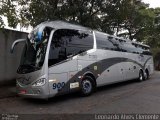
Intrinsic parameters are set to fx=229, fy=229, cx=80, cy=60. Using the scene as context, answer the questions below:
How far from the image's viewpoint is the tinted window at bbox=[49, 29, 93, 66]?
881 cm

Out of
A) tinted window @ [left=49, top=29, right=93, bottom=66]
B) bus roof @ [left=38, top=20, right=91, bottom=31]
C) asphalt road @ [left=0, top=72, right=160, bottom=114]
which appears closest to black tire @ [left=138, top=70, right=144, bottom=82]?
asphalt road @ [left=0, top=72, right=160, bottom=114]

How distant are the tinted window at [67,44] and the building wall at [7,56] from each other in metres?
4.29

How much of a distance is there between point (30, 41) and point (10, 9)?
1.81 m

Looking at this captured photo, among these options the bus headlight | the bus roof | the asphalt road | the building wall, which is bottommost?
the asphalt road

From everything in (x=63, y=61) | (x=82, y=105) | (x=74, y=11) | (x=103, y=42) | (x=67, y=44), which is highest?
(x=74, y=11)

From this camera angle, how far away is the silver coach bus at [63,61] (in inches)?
335

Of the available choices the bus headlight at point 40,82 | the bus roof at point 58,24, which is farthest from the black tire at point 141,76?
the bus headlight at point 40,82

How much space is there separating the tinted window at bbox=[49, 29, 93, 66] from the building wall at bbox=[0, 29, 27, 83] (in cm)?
429

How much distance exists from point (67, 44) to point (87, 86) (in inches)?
88.0

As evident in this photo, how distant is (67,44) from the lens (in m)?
9.42

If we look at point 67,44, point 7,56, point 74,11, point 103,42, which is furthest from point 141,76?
point 7,56

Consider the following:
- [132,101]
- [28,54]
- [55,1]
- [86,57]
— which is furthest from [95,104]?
[55,1]

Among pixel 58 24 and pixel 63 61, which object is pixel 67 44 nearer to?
pixel 63 61

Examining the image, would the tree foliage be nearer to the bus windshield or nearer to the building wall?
the building wall
